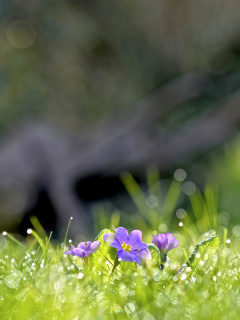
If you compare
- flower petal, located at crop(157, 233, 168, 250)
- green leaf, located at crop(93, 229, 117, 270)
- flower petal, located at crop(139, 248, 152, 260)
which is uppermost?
green leaf, located at crop(93, 229, 117, 270)

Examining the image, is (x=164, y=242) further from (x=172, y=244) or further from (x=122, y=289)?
(x=122, y=289)

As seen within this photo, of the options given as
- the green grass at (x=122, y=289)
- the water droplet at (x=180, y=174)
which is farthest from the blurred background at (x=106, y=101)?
the green grass at (x=122, y=289)

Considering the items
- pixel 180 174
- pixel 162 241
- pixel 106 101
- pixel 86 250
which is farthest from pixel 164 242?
pixel 106 101

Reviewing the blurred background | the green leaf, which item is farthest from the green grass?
the blurred background

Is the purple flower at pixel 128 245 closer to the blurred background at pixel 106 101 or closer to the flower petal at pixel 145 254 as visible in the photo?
the flower petal at pixel 145 254

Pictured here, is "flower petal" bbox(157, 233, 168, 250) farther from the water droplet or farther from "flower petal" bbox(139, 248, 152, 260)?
the water droplet

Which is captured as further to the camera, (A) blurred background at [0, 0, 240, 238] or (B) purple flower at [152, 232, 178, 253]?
(A) blurred background at [0, 0, 240, 238]

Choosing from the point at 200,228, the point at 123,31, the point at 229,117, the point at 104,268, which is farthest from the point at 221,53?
the point at 104,268

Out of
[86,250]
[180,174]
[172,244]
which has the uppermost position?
[86,250]
